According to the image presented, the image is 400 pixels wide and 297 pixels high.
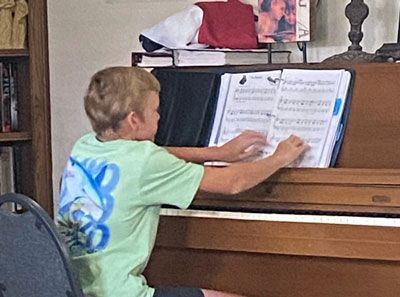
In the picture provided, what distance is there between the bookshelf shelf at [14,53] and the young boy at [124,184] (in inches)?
43.6

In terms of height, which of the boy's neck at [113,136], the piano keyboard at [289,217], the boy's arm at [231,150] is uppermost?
the boy's neck at [113,136]

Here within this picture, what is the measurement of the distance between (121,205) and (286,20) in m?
0.80

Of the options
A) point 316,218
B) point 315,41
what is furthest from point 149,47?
point 316,218

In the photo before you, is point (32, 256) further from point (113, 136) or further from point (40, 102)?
point (40, 102)

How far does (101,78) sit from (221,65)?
55 cm

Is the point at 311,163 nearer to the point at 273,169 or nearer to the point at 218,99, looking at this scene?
the point at 273,169

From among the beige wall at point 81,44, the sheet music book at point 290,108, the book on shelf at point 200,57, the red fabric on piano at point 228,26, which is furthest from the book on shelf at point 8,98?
the sheet music book at point 290,108

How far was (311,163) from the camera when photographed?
2.12 m

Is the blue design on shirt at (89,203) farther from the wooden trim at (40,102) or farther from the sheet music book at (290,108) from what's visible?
the wooden trim at (40,102)

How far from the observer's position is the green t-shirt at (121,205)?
1885 millimetres

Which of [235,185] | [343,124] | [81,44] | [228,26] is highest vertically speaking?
[228,26]

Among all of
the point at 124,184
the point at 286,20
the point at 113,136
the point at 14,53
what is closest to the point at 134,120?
the point at 113,136

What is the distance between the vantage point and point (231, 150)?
221 centimetres

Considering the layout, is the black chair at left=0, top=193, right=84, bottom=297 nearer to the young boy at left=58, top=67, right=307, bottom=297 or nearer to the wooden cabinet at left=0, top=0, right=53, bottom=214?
the young boy at left=58, top=67, right=307, bottom=297
